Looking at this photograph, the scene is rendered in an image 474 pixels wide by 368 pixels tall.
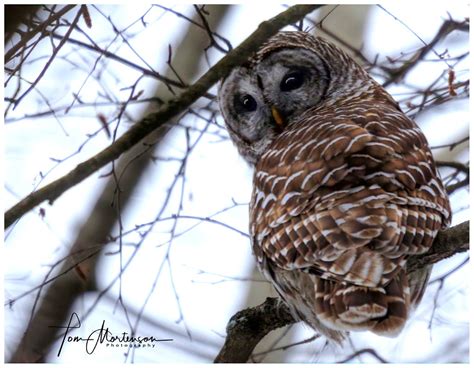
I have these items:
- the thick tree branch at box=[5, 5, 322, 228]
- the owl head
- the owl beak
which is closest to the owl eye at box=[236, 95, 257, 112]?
the owl head

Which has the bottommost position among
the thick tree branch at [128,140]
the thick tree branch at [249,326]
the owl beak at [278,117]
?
the thick tree branch at [249,326]

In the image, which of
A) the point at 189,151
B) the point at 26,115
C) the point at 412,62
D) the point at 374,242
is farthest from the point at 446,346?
the point at 26,115

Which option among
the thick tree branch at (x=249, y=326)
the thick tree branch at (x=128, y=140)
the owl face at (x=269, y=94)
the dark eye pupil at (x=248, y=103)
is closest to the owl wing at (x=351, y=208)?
the thick tree branch at (x=249, y=326)

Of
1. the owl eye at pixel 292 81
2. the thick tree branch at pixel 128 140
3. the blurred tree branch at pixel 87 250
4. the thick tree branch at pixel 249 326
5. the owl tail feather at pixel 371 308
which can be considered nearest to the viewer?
the owl tail feather at pixel 371 308

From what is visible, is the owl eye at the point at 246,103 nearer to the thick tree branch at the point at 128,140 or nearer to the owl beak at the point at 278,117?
the owl beak at the point at 278,117

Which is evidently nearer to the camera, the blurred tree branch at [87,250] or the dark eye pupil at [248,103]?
the blurred tree branch at [87,250]

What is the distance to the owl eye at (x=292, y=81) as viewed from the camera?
423 cm

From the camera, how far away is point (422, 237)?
9.09ft

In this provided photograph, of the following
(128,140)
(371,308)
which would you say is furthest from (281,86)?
(371,308)

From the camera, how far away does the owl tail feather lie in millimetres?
2598

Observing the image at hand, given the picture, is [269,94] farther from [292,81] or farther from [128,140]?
[128,140]

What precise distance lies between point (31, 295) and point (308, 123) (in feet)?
5.11

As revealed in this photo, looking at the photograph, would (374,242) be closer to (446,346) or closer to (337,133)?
(337,133)

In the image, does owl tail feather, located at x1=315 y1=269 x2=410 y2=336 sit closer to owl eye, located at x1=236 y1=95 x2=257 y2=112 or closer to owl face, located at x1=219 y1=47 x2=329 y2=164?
owl face, located at x1=219 y1=47 x2=329 y2=164
